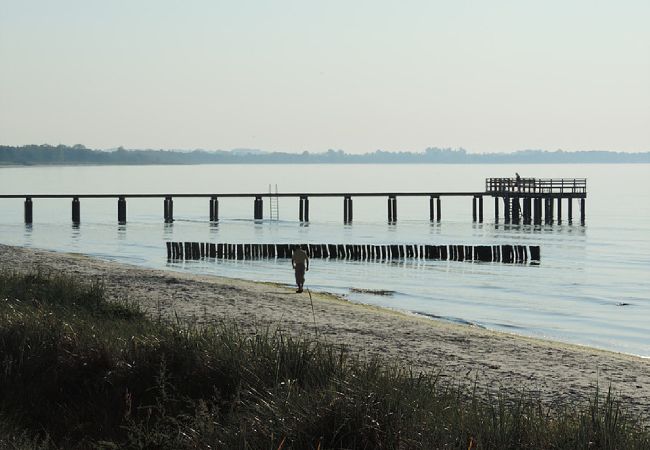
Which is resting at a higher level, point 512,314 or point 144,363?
point 144,363

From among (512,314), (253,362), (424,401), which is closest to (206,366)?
(253,362)

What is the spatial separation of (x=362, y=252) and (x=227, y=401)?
4402 cm

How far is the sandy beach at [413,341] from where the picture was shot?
55.7 feet

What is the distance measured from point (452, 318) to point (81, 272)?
43.2 feet

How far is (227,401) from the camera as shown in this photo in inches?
441

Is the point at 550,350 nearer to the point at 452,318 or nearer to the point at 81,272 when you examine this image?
the point at 452,318

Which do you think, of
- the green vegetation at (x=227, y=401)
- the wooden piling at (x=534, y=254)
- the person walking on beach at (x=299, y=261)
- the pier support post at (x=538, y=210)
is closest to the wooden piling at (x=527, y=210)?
the pier support post at (x=538, y=210)

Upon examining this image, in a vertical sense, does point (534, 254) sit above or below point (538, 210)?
below

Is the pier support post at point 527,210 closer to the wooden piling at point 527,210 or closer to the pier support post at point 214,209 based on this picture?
the wooden piling at point 527,210

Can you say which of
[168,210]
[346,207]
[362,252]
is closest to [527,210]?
[346,207]

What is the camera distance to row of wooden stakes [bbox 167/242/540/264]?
54156mm

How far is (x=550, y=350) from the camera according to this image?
71.6 ft

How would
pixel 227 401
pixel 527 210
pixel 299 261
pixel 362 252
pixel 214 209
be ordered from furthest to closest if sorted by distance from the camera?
1. pixel 214 209
2. pixel 527 210
3. pixel 362 252
4. pixel 299 261
5. pixel 227 401

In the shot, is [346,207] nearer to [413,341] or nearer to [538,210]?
[538,210]
